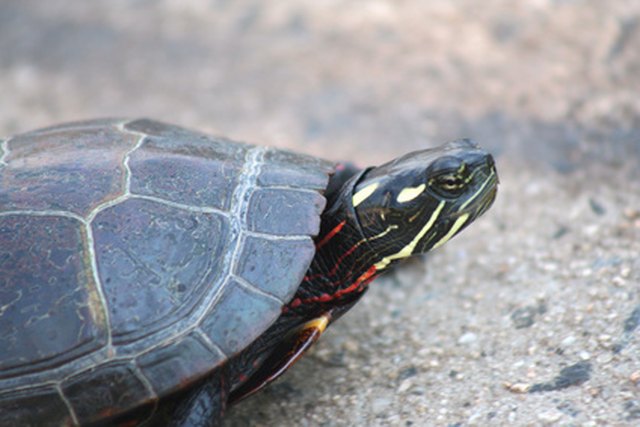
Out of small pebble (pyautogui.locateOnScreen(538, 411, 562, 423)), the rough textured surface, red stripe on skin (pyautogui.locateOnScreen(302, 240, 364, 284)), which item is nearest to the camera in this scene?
small pebble (pyautogui.locateOnScreen(538, 411, 562, 423))

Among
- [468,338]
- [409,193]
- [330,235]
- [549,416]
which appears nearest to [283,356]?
[330,235]

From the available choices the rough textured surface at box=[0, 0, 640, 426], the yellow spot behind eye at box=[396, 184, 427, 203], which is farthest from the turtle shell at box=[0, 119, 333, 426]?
the rough textured surface at box=[0, 0, 640, 426]

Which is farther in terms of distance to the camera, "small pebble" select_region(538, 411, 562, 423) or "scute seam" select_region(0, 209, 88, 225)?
"scute seam" select_region(0, 209, 88, 225)

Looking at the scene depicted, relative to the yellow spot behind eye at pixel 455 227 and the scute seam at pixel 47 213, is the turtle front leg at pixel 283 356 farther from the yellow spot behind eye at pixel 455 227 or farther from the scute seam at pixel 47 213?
the scute seam at pixel 47 213

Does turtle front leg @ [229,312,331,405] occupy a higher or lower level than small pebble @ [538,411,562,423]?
higher

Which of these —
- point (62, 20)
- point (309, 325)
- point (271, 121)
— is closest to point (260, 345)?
point (309, 325)

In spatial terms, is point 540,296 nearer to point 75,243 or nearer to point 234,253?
point 234,253

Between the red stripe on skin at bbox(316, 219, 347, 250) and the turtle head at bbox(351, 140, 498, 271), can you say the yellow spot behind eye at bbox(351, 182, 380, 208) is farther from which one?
the red stripe on skin at bbox(316, 219, 347, 250)

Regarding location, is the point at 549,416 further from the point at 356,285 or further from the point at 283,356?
the point at 283,356

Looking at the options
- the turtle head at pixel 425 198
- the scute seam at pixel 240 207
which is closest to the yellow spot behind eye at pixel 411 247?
the turtle head at pixel 425 198

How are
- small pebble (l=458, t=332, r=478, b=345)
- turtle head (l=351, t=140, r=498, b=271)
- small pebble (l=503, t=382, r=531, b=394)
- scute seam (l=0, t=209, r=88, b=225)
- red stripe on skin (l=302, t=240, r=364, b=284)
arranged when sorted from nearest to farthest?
scute seam (l=0, t=209, r=88, b=225)
small pebble (l=503, t=382, r=531, b=394)
turtle head (l=351, t=140, r=498, b=271)
red stripe on skin (l=302, t=240, r=364, b=284)
small pebble (l=458, t=332, r=478, b=345)
